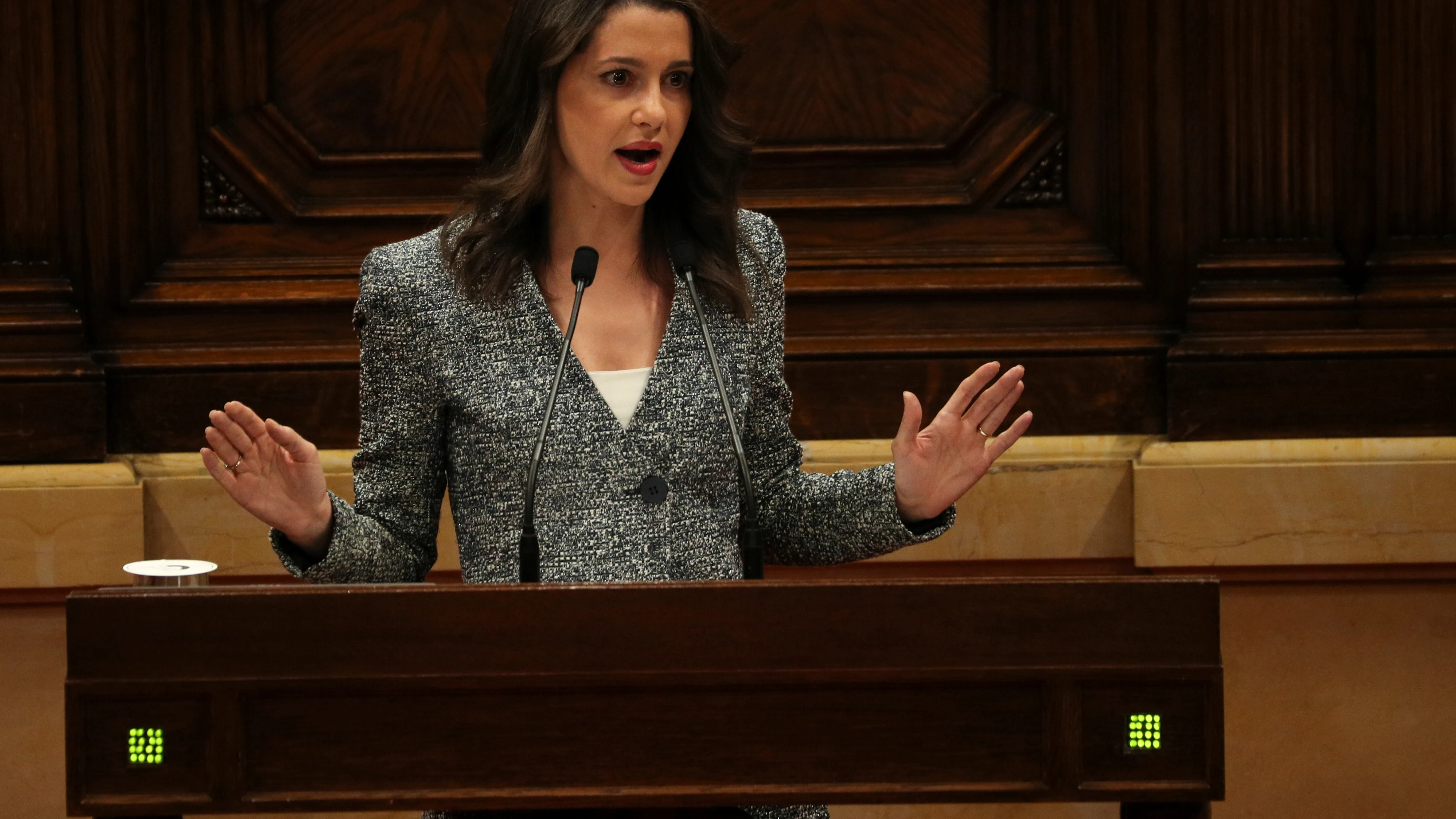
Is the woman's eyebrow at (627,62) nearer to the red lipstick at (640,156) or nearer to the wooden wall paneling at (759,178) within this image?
the red lipstick at (640,156)

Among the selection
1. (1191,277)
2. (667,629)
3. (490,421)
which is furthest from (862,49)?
(667,629)

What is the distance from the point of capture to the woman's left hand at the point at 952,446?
1.70 metres

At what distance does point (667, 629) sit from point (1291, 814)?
221 cm

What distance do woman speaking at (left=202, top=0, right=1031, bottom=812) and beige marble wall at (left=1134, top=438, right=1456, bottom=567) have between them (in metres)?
1.26

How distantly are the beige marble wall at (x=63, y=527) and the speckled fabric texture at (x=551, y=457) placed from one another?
1.34m

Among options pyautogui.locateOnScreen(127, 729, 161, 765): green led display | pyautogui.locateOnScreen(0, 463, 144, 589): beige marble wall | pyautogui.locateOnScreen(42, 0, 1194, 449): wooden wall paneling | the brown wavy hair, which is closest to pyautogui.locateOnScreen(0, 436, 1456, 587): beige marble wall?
pyautogui.locateOnScreen(0, 463, 144, 589): beige marble wall

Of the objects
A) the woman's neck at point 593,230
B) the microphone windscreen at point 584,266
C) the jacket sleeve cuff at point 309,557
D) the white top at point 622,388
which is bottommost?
the jacket sleeve cuff at point 309,557

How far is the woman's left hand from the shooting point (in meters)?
1.70

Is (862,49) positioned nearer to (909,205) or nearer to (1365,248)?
(909,205)

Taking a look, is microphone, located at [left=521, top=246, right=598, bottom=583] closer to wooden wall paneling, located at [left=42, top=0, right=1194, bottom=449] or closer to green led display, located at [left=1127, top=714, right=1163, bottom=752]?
green led display, located at [left=1127, top=714, right=1163, bottom=752]

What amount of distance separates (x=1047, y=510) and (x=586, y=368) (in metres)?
1.47

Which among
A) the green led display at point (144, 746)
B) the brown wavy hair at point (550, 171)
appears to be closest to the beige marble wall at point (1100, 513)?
the brown wavy hair at point (550, 171)

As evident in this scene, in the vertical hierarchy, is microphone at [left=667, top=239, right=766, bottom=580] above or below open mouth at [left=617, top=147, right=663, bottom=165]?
below

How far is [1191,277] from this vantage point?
320cm
